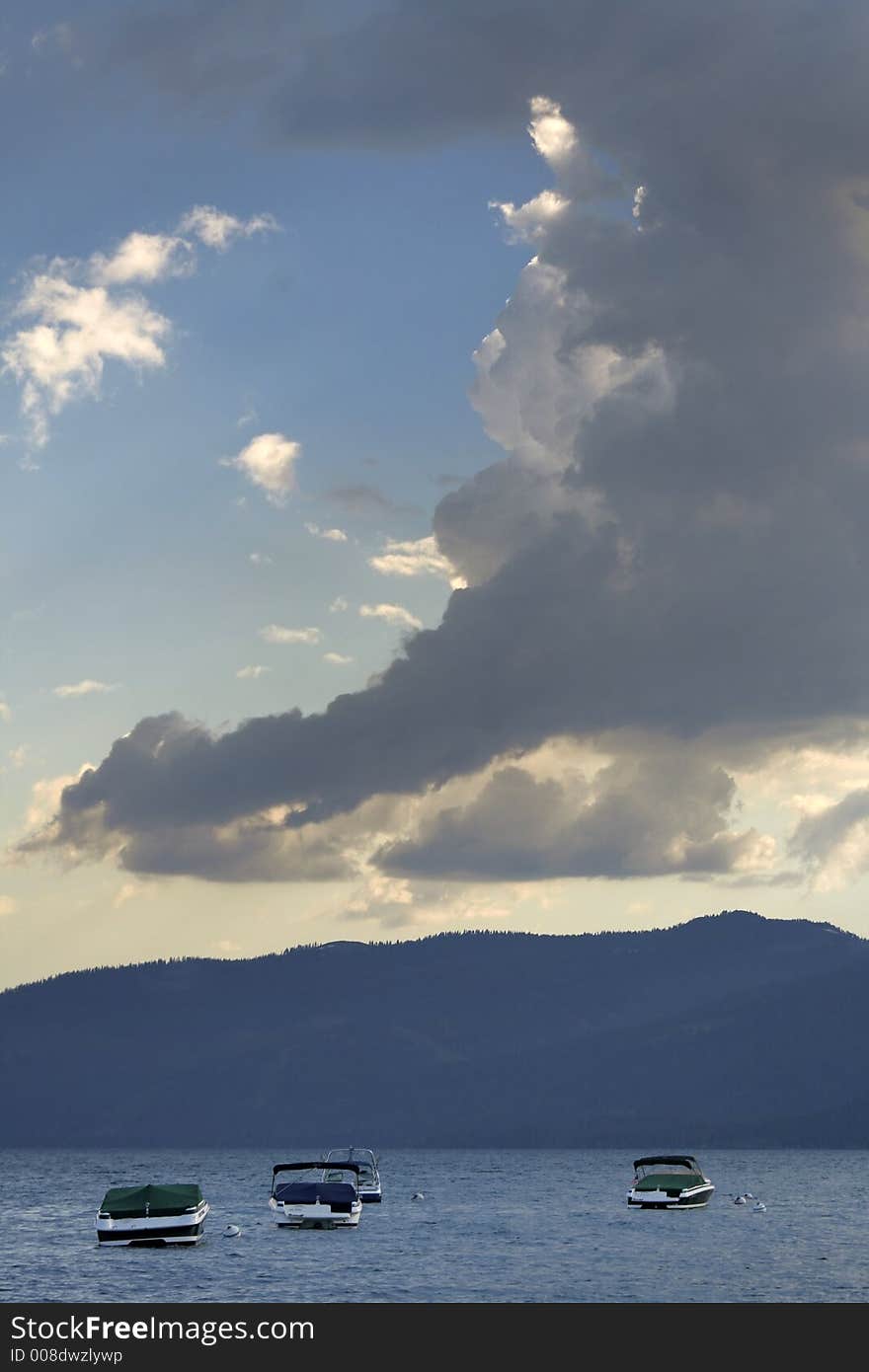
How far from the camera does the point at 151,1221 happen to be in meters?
148

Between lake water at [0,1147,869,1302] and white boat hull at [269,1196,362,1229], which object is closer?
lake water at [0,1147,869,1302]

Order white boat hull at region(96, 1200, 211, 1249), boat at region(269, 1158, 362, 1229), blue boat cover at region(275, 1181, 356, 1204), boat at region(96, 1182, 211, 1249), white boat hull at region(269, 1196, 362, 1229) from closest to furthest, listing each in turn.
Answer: white boat hull at region(96, 1200, 211, 1249)
boat at region(96, 1182, 211, 1249)
white boat hull at region(269, 1196, 362, 1229)
boat at region(269, 1158, 362, 1229)
blue boat cover at region(275, 1181, 356, 1204)

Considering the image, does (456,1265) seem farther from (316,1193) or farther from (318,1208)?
(316,1193)

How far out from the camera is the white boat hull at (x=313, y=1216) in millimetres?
174625

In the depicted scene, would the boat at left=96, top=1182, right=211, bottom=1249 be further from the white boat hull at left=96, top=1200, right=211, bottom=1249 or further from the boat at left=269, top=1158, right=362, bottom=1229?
the boat at left=269, top=1158, right=362, bottom=1229

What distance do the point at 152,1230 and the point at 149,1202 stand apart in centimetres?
247

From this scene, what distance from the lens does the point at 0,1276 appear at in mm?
129875

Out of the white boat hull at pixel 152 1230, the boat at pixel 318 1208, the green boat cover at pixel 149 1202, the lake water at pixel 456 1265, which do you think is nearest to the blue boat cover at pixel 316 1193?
the boat at pixel 318 1208

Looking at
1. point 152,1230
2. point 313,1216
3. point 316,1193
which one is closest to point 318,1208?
point 313,1216

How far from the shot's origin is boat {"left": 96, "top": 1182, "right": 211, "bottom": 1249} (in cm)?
14762

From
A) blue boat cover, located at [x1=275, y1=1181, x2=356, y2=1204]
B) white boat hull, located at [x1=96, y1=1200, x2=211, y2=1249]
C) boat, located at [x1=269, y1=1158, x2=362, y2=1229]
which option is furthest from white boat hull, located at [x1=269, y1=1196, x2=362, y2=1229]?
white boat hull, located at [x1=96, y1=1200, x2=211, y2=1249]
